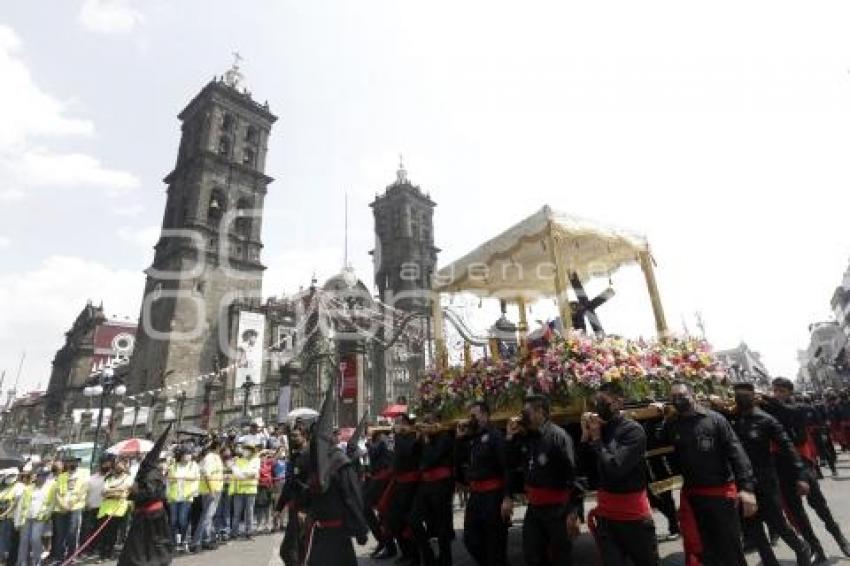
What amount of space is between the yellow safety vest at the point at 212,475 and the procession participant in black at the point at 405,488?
17.7 feet

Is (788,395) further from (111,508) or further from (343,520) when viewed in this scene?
(111,508)

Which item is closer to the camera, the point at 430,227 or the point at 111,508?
the point at 111,508

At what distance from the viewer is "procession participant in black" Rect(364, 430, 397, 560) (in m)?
7.71

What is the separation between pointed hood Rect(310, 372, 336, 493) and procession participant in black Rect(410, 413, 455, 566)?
1.72 metres

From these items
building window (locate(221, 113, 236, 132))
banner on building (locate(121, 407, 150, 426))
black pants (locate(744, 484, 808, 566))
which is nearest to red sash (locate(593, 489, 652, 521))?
black pants (locate(744, 484, 808, 566))

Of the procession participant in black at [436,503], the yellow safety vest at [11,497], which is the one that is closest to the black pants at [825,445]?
the procession participant in black at [436,503]

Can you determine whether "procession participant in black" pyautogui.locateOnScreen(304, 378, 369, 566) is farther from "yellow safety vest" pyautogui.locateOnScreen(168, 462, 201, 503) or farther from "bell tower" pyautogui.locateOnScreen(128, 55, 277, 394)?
"bell tower" pyautogui.locateOnScreen(128, 55, 277, 394)

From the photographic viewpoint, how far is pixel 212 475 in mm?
11305

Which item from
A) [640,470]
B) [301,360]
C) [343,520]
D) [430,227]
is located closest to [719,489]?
[640,470]

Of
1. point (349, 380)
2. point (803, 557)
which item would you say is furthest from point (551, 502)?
point (349, 380)

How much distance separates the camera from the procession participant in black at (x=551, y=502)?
534cm

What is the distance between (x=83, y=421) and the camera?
37625 millimetres

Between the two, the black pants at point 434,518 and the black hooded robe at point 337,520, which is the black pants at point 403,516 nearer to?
the black pants at point 434,518

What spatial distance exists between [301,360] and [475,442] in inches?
1244
